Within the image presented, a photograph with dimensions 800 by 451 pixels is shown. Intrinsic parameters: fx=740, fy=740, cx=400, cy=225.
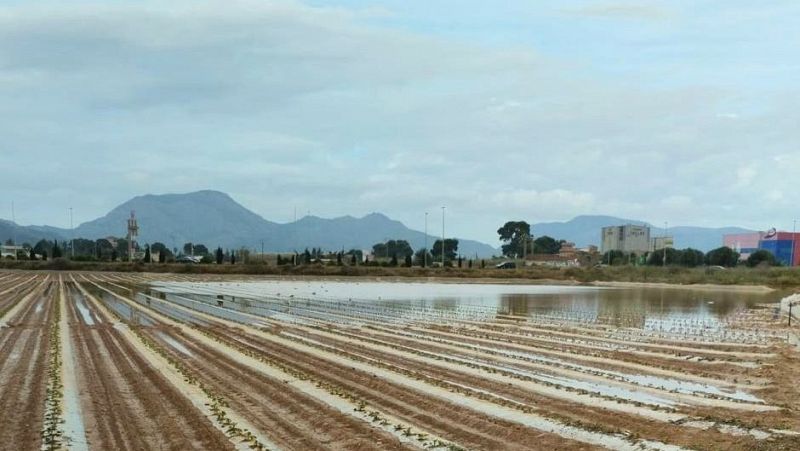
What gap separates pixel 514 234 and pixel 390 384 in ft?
556

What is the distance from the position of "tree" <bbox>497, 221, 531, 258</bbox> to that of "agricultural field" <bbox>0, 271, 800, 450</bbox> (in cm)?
14893

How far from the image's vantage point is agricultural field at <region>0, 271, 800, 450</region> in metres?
9.31

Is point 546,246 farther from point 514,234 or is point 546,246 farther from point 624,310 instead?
point 624,310

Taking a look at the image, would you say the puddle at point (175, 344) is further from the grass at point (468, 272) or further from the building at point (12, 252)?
the building at point (12, 252)

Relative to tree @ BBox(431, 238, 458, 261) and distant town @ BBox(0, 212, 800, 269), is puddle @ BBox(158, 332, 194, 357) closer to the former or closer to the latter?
distant town @ BBox(0, 212, 800, 269)

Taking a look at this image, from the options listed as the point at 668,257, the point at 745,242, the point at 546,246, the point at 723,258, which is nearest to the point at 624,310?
the point at 723,258

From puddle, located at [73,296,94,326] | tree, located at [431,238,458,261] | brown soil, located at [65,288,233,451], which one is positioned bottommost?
brown soil, located at [65,288,233,451]

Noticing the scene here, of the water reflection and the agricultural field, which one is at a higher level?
the agricultural field

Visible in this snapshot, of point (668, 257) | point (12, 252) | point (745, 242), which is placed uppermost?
point (745, 242)

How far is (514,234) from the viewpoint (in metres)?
180

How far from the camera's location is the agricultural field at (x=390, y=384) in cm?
931

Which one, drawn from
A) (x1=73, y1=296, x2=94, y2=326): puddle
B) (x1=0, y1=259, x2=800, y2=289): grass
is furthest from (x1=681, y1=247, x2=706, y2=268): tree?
(x1=73, y1=296, x2=94, y2=326): puddle

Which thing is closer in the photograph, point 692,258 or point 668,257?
point 692,258

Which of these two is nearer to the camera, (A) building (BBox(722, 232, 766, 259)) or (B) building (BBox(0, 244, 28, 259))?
(B) building (BBox(0, 244, 28, 259))
